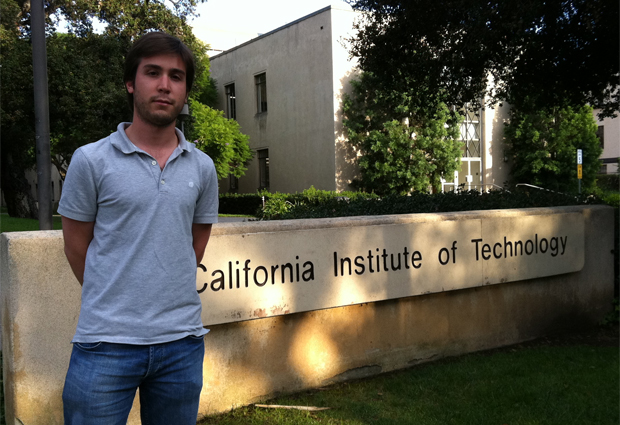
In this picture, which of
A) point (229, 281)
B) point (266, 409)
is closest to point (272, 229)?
point (229, 281)

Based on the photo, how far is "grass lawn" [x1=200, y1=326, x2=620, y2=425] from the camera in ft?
13.7

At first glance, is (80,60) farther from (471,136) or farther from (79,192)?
(471,136)

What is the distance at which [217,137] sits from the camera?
94.3 feet

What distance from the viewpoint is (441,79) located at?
9.66m

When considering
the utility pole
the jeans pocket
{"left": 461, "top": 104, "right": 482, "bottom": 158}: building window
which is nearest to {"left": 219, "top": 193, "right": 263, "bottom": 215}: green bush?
{"left": 461, "top": 104, "right": 482, "bottom": 158}: building window

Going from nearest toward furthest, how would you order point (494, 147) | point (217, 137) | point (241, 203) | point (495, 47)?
point (495, 47) → point (217, 137) → point (241, 203) → point (494, 147)

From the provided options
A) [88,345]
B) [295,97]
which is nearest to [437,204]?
[88,345]

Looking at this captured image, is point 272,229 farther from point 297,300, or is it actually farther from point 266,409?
point 266,409

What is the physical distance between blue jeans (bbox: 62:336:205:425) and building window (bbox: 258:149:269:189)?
31370mm

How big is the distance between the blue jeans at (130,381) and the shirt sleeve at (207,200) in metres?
0.48

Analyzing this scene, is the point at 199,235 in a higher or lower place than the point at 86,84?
lower

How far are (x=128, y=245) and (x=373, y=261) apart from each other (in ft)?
10.1

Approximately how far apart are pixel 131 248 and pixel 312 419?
251cm

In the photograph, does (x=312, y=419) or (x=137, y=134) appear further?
(x=312, y=419)
